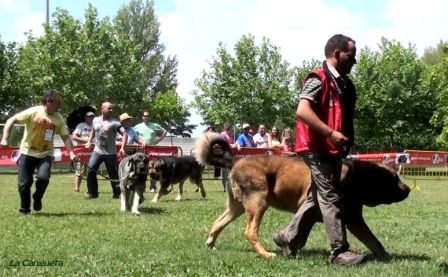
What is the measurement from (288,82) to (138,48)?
480 inches

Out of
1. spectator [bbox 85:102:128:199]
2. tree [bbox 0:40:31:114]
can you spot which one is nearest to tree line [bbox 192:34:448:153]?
tree [bbox 0:40:31:114]

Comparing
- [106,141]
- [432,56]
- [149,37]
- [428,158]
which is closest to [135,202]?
[106,141]

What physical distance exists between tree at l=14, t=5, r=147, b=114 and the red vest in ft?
113

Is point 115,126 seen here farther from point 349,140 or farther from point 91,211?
point 349,140

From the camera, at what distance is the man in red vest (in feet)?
16.5

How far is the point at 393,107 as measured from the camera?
1916 inches

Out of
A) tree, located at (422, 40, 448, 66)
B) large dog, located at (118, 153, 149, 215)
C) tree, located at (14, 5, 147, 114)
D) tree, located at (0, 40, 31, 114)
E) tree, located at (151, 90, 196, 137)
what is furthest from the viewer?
tree, located at (422, 40, 448, 66)

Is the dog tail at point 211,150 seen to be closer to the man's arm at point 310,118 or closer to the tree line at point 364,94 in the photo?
the man's arm at point 310,118

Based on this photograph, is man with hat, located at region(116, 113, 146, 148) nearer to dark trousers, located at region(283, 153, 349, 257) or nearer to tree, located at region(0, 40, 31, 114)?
dark trousers, located at region(283, 153, 349, 257)

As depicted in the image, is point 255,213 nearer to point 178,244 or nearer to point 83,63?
point 178,244

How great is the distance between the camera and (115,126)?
11.9m

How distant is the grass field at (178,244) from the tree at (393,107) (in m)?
39.6

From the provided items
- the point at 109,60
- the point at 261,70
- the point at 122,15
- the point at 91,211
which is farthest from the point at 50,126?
the point at 122,15

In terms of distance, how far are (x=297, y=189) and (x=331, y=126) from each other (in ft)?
3.21
